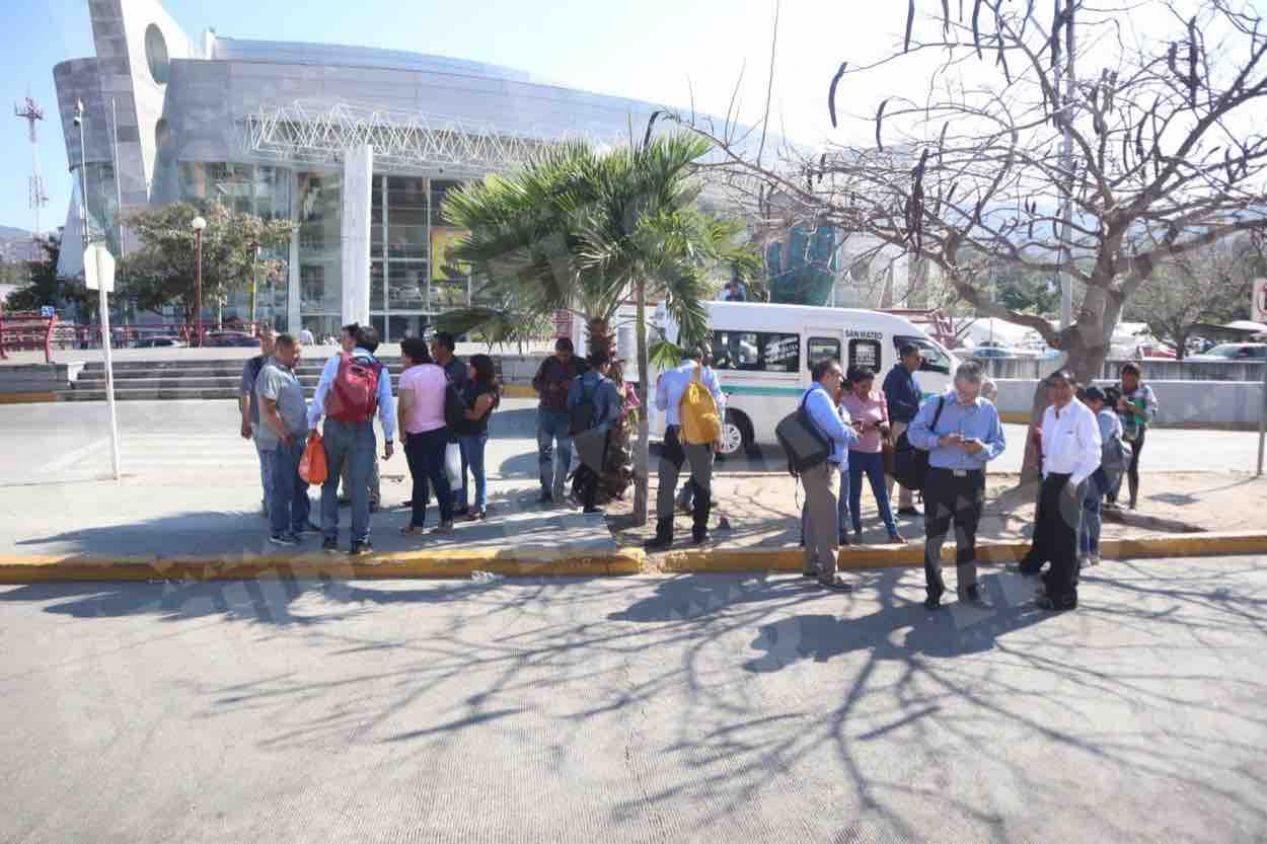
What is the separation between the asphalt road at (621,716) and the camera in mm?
3818

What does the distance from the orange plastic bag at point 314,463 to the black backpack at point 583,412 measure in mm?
2386

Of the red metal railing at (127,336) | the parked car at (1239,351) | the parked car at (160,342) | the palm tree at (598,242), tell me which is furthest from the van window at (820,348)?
the parked car at (1239,351)

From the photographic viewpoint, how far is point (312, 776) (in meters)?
4.12

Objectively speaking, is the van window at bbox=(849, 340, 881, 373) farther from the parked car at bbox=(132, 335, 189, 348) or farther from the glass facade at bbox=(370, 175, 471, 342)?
the glass facade at bbox=(370, 175, 471, 342)

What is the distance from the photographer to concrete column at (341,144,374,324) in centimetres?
3341

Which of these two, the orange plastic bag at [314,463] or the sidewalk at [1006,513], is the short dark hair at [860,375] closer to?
the sidewalk at [1006,513]

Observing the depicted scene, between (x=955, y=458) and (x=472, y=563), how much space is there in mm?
3562

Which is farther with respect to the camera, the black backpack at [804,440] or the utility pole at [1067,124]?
the utility pole at [1067,124]

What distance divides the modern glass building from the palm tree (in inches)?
1443

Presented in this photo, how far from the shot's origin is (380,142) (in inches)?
1673

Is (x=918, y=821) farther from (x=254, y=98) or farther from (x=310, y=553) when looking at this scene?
(x=254, y=98)

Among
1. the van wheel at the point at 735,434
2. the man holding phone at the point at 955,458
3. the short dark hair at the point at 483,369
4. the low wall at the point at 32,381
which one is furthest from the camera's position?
the low wall at the point at 32,381

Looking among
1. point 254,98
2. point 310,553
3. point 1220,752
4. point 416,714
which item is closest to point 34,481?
point 310,553

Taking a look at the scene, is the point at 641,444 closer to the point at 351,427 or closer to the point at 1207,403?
the point at 351,427
